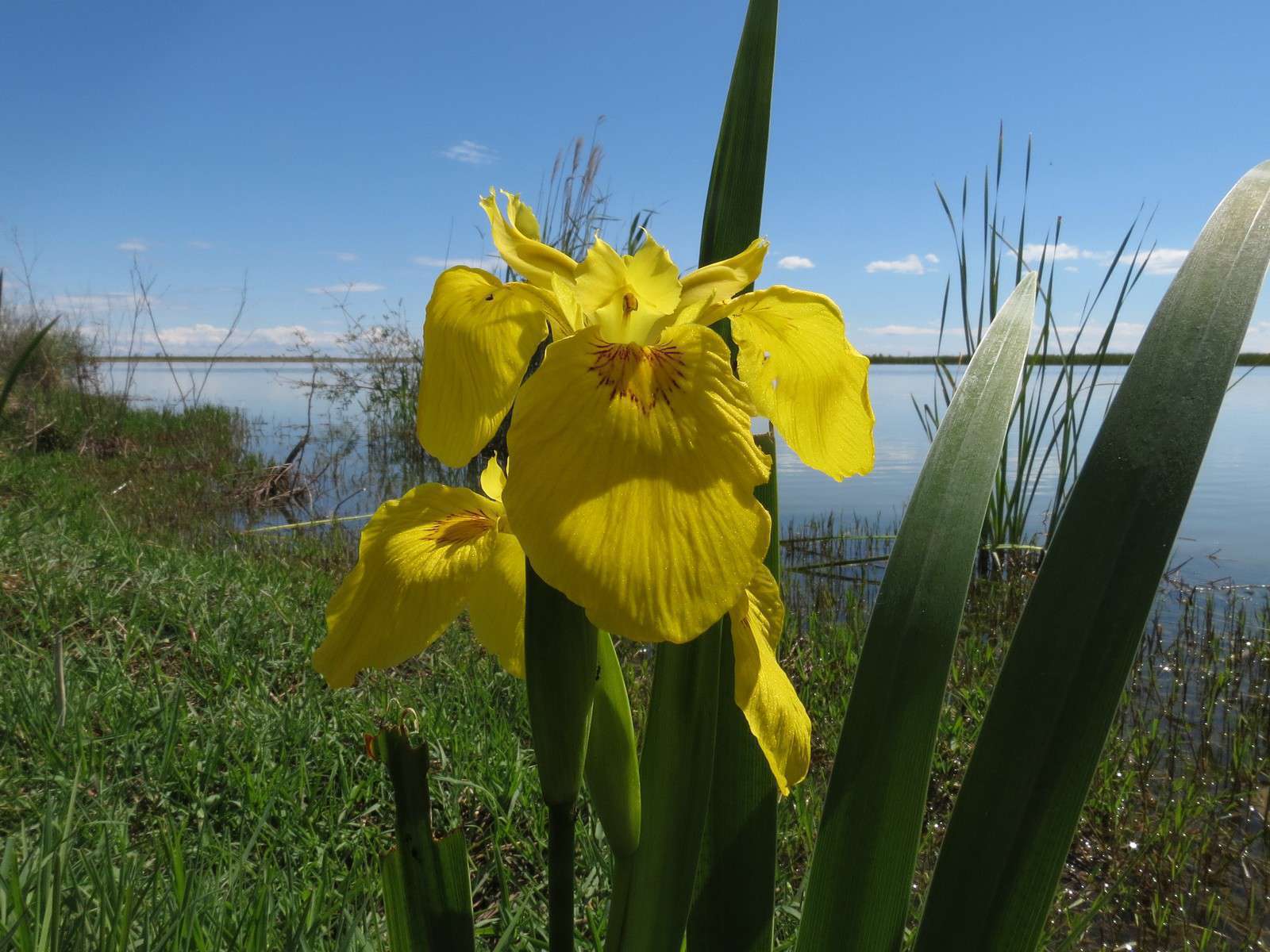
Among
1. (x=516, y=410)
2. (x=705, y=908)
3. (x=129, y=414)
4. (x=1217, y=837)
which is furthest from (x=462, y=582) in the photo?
(x=129, y=414)

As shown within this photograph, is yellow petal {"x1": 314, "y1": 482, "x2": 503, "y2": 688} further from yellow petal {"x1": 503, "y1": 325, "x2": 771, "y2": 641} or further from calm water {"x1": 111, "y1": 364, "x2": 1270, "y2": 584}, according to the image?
calm water {"x1": 111, "y1": 364, "x2": 1270, "y2": 584}

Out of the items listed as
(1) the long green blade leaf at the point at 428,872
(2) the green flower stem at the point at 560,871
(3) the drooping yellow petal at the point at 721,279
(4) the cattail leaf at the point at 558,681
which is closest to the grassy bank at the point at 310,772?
(1) the long green blade leaf at the point at 428,872

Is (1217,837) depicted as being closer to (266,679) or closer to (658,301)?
(658,301)

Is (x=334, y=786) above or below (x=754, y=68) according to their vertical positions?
below

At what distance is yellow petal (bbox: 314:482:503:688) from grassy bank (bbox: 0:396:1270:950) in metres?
0.56

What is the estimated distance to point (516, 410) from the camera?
565 millimetres

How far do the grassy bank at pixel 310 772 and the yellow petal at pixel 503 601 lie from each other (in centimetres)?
60

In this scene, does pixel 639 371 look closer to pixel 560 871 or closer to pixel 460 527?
pixel 460 527

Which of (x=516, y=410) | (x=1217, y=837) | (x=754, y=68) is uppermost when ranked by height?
(x=754, y=68)

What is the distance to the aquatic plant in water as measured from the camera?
0.57 meters

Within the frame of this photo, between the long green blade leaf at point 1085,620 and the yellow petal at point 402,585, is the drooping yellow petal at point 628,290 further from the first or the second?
the long green blade leaf at point 1085,620

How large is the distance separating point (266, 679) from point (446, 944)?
1903mm

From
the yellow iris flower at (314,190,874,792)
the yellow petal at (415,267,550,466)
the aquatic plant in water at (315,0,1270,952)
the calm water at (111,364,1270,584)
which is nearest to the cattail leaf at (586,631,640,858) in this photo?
the aquatic plant in water at (315,0,1270,952)

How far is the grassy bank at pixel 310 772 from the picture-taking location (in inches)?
48.9
